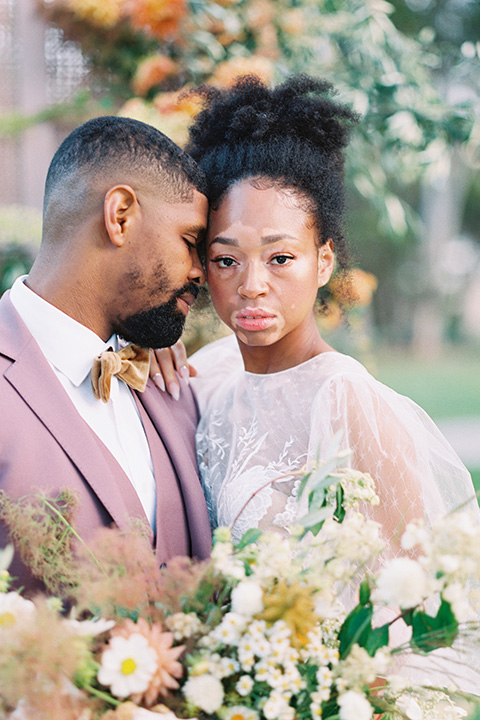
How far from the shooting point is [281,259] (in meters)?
2.29

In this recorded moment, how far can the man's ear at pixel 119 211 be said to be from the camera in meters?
2.24

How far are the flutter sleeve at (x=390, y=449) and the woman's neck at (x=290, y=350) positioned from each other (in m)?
0.29

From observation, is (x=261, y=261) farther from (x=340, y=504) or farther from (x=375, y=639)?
(x=375, y=639)

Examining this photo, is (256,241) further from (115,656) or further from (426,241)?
(426,241)

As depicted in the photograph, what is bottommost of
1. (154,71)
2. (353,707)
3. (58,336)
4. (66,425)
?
(353,707)


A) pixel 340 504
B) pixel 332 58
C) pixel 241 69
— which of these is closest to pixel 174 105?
pixel 241 69

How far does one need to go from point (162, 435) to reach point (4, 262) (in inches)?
110

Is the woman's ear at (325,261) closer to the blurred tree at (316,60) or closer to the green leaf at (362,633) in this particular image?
the green leaf at (362,633)

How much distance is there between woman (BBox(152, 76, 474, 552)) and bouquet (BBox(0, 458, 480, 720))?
0.57 metres

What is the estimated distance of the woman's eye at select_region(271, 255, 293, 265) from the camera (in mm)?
2281

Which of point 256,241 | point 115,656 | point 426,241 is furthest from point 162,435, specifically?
point 426,241

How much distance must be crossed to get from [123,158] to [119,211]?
7.0 inches

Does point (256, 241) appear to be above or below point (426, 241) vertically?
below

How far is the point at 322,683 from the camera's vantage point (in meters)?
1.37
